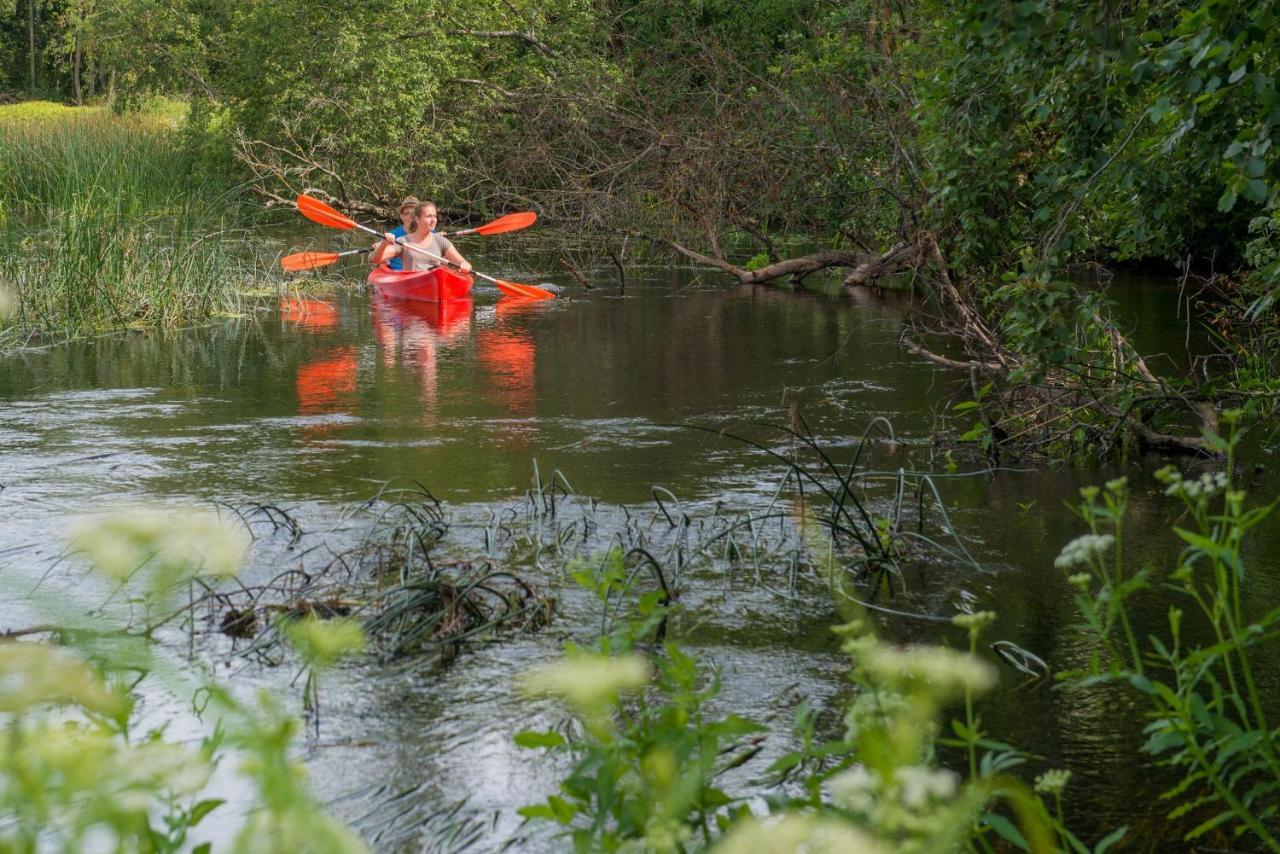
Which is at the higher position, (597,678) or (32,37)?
(32,37)

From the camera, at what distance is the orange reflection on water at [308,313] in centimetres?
1356

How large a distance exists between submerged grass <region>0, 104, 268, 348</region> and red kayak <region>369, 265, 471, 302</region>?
51.2 inches

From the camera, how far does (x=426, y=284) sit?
47.8ft

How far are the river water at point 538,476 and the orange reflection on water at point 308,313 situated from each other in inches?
2.8

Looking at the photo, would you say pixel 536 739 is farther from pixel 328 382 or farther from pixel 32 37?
pixel 32 37

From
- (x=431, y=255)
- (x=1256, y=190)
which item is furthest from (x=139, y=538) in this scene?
(x=431, y=255)

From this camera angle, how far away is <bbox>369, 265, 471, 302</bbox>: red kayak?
14391 millimetres

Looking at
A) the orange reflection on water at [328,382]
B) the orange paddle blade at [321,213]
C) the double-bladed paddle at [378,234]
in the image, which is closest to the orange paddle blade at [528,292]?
the double-bladed paddle at [378,234]

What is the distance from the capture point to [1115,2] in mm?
4336

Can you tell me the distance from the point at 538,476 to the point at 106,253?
7.38m

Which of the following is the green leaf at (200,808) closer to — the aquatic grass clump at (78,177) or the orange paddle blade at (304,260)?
the aquatic grass clump at (78,177)

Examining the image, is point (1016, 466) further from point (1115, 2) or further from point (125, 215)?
point (125, 215)

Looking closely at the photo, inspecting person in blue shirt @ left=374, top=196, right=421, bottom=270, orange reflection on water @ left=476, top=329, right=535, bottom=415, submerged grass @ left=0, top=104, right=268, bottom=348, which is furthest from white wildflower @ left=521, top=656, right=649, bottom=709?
person in blue shirt @ left=374, top=196, right=421, bottom=270

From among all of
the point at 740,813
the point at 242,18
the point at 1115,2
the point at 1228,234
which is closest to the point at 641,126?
the point at 1228,234
